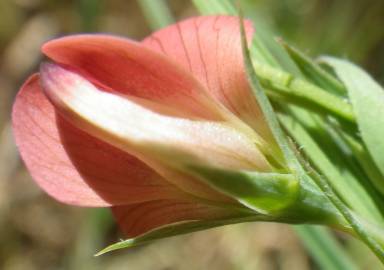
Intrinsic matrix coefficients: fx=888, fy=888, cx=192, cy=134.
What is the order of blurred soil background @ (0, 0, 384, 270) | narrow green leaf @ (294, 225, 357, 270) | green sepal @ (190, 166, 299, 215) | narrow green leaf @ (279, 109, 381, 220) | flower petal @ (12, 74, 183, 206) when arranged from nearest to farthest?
green sepal @ (190, 166, 299, 215), flower petal @ (12, 74, 183, 206), narrow green leaf @ (279, 109, 381, 220), narrow green leaf @ (294, 225, 357, 270), blurred soil background @ (0, 0, 384, 270)

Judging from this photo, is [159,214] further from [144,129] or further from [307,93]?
[307,93]

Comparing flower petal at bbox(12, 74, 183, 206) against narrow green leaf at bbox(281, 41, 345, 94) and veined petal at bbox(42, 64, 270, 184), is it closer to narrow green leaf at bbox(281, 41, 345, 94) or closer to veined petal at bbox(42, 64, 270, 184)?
veined petal at bbox(42, 64, 270, 184)

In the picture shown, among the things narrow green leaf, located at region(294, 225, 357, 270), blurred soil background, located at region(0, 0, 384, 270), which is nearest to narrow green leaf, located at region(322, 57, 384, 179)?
narrow green leaf, located at region(294, 225, 357, 270)

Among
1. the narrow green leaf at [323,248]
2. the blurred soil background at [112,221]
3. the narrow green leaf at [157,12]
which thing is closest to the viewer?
the narrow green leaf at [323,248]

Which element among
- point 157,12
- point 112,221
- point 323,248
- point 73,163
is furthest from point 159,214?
point 112,221

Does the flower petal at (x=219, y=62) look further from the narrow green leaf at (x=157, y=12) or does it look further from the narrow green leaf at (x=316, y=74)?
the narrow green leaf at (x=157, y=12)

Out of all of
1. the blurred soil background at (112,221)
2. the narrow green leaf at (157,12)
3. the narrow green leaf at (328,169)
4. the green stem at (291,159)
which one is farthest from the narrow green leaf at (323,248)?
the blurred soil background at (112,221)

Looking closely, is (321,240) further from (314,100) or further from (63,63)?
(63,63)
